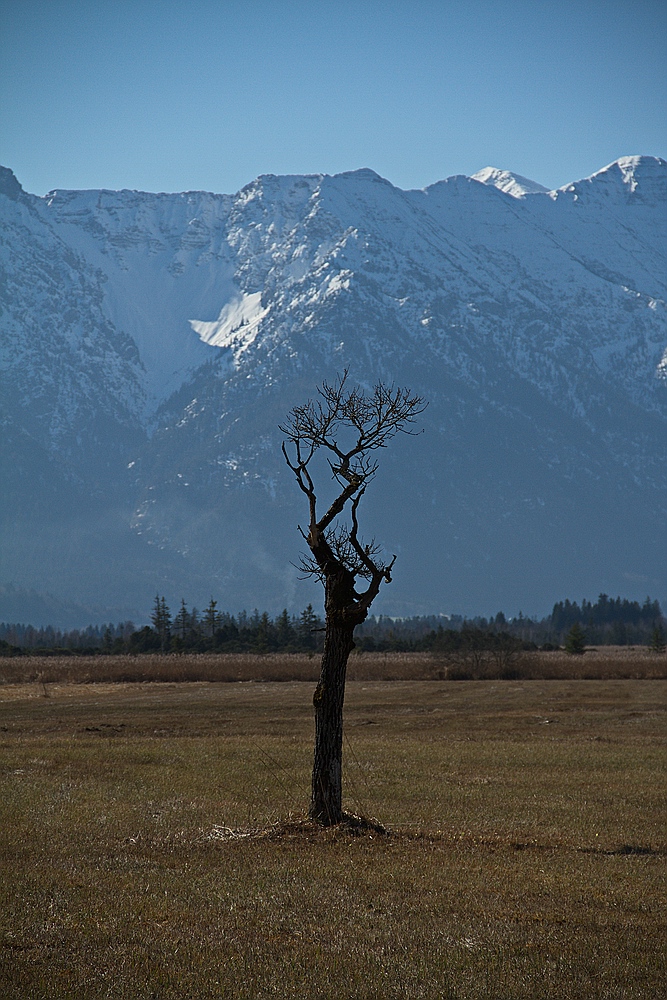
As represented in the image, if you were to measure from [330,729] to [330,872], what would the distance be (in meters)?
4.30

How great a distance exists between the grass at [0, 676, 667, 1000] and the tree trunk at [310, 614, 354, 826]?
589 mm

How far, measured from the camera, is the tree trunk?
755 inches

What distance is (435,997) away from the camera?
1048 cm

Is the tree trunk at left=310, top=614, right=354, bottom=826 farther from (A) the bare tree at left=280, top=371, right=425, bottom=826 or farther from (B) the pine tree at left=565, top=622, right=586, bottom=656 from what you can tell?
(B) the pine tree at left=565, top=622, right=586, bottom=656

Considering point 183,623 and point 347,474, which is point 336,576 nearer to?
point 347,474

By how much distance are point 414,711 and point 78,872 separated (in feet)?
130

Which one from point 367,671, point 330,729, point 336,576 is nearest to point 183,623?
point 367,671

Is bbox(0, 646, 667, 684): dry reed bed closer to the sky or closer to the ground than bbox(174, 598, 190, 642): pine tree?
closer to the ground

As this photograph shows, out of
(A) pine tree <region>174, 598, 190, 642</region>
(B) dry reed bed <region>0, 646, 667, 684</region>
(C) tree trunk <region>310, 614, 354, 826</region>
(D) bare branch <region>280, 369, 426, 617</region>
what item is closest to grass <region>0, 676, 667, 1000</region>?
(C) tree trunk <region>310, 614, 354, 826</region>

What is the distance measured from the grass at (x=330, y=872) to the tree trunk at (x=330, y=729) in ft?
1.93

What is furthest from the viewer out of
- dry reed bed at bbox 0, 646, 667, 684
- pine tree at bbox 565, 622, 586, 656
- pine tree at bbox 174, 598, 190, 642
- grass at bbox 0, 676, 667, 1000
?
pine tree at bbox 174, 598, 190, 642

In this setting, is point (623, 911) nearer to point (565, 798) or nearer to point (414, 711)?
point (565, 798)

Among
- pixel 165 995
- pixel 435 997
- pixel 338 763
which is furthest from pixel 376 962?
pixel 338 763

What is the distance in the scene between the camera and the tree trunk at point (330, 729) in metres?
19.2
